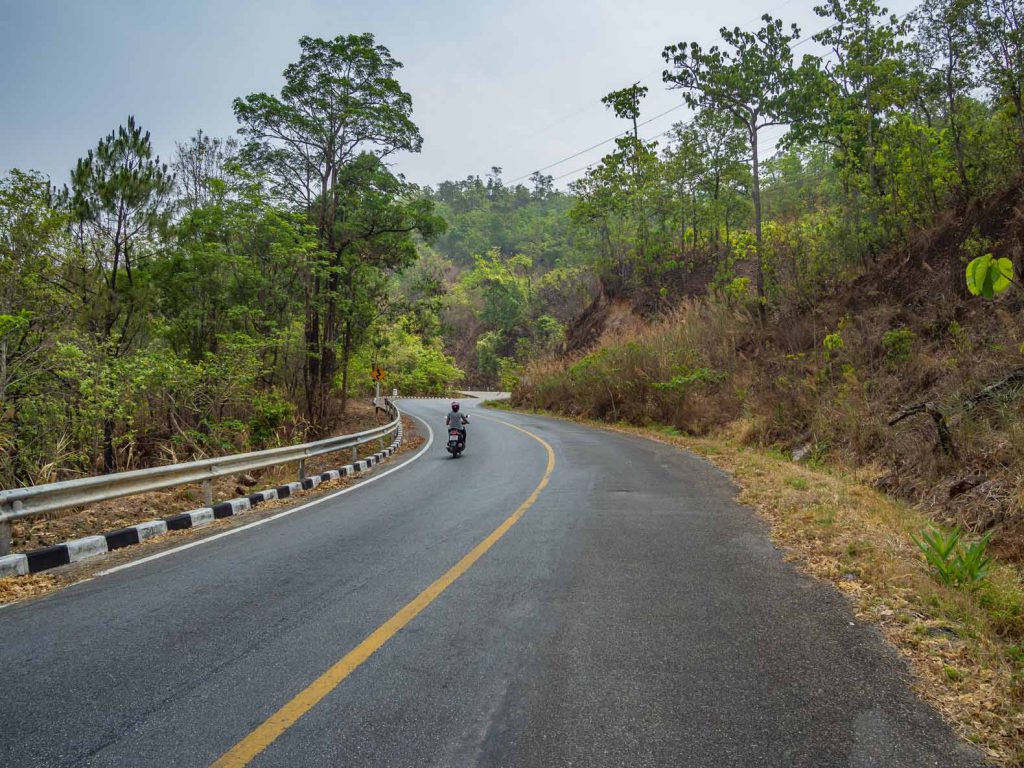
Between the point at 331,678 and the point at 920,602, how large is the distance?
4.23 m

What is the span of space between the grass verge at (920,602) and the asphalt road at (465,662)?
0.17 meters

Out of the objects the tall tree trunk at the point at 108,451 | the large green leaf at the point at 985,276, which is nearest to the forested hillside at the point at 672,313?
the tall tree trunk at the point at 108,451

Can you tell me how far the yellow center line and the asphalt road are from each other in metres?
0.02

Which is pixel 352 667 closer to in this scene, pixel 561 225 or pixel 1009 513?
pixel 1009 513

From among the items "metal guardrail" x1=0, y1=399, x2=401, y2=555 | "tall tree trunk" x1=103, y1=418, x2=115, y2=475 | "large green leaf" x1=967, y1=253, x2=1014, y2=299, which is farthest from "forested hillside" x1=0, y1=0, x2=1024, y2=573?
"large green leaf" x1=967, y1=253, x2=1014, y2=299

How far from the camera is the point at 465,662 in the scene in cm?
346

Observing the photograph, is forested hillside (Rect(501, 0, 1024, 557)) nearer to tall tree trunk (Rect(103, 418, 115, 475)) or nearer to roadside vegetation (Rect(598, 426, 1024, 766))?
roadside vegetation (Rect(598, 426, 1024, 766))

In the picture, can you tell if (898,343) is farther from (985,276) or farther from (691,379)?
(985,276)

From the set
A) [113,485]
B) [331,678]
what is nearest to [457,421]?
[113,485]

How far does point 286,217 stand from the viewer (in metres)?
17.1

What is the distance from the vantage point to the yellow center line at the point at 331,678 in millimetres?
2619

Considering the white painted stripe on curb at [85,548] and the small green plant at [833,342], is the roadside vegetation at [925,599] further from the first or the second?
the white painted stripe on curb at [85,548]

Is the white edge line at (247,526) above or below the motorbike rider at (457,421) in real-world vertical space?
below

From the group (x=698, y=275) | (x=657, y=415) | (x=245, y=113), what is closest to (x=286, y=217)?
(x=245, y=113)
